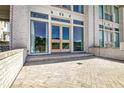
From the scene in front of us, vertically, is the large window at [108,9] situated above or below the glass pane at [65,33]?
above

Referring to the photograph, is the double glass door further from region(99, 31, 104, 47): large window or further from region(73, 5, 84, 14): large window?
region(99, 31, 104, 47): large window

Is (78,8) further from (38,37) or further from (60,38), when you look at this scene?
(38,37)

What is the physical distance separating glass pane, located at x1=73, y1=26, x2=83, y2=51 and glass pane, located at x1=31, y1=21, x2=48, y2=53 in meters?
3.49

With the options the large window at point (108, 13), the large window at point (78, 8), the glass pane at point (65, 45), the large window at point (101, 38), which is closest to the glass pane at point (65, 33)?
the glass pane at point (65, 45)

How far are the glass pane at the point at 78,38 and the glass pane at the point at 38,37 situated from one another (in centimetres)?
349

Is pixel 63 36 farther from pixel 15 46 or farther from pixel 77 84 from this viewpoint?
pixel 77 84

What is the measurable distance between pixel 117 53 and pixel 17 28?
766cm

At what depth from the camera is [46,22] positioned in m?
11.7

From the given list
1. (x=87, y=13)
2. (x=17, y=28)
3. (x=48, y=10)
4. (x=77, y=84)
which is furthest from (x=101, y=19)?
(x=77, y=84)

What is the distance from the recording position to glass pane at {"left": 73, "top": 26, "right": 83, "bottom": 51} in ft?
46.2

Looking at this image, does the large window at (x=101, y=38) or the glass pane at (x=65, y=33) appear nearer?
the glass pane at (x=65, y=33)

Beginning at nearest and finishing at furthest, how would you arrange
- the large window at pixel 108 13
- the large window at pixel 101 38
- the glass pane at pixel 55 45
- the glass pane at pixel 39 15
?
the glass pane at pixel 39 15, the glass pane at pixel 55 45, the large window at pixel 101 38, the large window at pixel 108 13

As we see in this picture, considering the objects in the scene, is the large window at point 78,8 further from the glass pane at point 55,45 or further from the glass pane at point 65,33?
the glass pane at point 55,45

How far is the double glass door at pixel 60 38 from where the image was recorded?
12.3 metres
